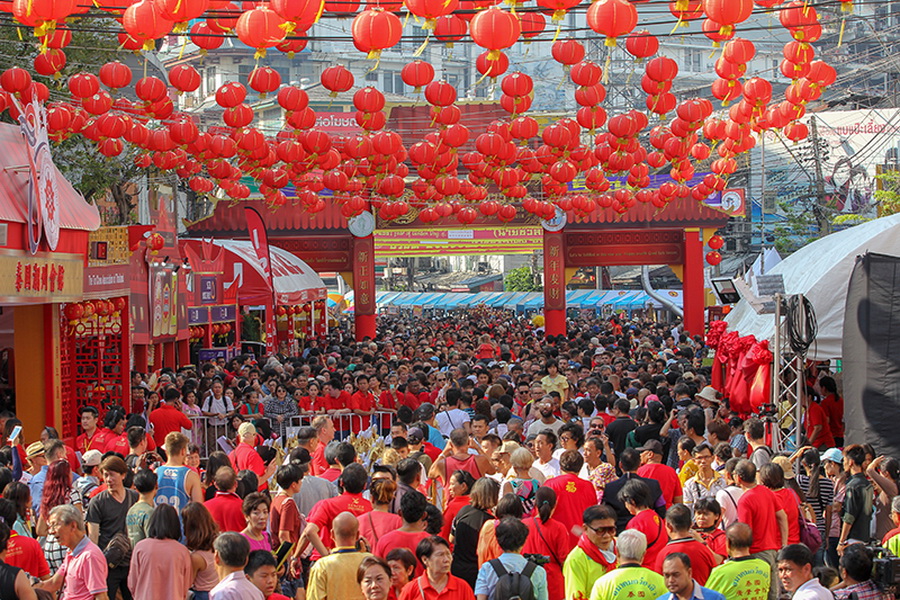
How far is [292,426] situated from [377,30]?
22.4ft

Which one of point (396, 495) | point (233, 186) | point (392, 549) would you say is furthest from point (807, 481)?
point (233, 186)

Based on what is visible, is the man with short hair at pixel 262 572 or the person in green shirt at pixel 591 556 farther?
the person in green shirt at pixel 591 556

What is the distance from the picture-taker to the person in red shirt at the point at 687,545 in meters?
6.31

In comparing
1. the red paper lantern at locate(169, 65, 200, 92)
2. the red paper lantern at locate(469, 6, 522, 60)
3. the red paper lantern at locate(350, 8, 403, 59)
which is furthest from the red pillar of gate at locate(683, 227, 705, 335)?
the red paper lantern at locate(350, 8, 403, 59)

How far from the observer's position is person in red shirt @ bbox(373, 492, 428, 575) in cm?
650

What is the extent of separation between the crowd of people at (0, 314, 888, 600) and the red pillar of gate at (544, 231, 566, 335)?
19.4 meters

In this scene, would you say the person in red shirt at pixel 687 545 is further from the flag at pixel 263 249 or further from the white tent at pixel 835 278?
the flag at pixel 263 249

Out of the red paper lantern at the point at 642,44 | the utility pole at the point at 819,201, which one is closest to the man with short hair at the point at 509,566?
the red paper lantern at the point at 642,44

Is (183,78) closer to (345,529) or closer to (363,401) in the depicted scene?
(363,401)

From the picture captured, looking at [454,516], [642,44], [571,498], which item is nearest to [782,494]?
[571,498]

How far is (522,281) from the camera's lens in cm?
6406

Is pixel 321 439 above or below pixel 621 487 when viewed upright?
above

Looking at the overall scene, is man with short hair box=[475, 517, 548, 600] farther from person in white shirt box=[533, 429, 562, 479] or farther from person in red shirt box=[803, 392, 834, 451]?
person in red shirt box=[803, 392, 834, 451]

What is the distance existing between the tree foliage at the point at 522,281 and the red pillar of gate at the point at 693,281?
102 ft
